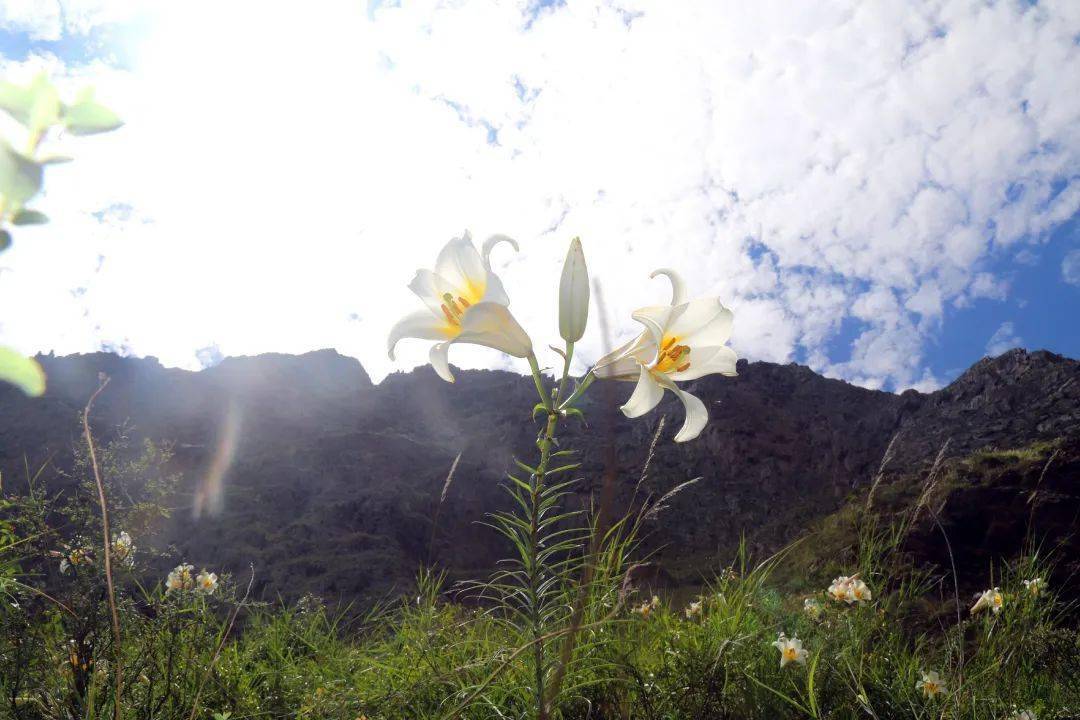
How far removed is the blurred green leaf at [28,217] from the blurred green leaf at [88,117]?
0.06 meters

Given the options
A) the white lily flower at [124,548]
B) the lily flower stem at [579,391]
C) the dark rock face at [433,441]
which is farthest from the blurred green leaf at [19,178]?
the dark rock face at [433,441]

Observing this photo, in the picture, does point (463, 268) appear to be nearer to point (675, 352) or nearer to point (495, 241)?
point (495, 241)

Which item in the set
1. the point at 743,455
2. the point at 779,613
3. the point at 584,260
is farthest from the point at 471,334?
the point at 743,455

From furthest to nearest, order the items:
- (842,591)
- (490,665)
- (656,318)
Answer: (842,591)
(490,665)
(656,318)

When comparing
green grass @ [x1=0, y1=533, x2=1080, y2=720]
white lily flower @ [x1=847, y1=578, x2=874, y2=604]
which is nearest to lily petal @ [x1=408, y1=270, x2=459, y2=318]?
green grass @ [x1=0, y1=533, x2=1080, y2=720]

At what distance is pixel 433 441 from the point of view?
68375mm

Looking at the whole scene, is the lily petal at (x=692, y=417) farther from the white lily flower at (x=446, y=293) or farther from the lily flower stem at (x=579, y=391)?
the white lily flower at (x=446, y=293)

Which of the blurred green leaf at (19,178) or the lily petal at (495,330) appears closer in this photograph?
the blurred green leaf at (19,178)

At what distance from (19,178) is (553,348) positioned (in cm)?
Result: 118

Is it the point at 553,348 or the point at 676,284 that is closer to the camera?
the point at 553,348

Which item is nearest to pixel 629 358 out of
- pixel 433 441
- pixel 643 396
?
pixel 643 396

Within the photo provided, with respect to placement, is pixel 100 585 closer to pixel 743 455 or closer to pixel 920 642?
pixel 920 642

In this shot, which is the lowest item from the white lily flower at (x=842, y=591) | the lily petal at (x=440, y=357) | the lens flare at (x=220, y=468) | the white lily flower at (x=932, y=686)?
the lens flare at (x=220, y=468)

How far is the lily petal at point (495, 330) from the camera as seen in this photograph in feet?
4.79
